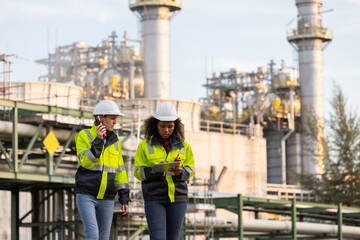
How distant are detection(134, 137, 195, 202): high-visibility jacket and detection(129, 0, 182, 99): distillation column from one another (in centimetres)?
3796

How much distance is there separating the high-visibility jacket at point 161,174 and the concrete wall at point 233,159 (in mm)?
36006

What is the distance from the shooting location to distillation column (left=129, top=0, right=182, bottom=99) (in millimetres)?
45188

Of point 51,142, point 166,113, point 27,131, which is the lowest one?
point 166,113

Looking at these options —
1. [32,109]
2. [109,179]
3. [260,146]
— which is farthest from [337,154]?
[109,179]

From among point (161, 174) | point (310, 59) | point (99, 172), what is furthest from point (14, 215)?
point (310, 59)

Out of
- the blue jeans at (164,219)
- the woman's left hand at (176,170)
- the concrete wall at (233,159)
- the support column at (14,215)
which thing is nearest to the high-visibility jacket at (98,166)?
the blue jeans at (164,219)

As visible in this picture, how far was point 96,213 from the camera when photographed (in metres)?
7.18

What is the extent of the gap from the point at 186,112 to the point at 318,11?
15.4 meters

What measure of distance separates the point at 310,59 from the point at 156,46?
14404 mm

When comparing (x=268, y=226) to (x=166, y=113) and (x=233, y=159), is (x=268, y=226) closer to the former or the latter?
(x=233, y=159)

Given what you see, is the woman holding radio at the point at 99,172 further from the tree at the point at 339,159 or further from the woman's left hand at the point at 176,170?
the tree at the point at 339,159

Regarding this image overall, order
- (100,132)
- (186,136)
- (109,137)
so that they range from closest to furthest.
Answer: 1. (100,132)
2. (109,137)
3. (186,136)

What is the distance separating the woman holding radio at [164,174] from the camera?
22.5 ft

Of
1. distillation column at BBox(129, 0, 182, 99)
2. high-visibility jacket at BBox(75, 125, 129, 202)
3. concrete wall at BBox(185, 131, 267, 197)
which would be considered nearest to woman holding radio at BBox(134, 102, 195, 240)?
high-visibility jacket at BBox(75, 125, 129, 202)
